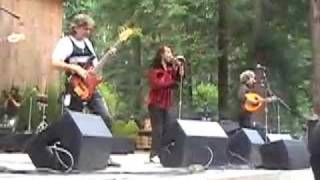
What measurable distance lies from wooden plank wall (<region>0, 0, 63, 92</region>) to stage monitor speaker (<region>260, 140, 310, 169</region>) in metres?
5.78

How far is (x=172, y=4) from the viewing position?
49.5 ft

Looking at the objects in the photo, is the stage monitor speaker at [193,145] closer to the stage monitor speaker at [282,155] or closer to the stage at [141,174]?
the stage at [141,174]

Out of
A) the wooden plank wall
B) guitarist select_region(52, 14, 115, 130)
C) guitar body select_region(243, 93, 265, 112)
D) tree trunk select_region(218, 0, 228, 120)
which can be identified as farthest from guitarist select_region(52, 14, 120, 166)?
tree trunk select_region(218, 0, 228, 120)

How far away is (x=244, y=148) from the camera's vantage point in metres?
8.95

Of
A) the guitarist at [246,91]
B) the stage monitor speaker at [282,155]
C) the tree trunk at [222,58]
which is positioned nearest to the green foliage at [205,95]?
the tree trunk at [222,58]

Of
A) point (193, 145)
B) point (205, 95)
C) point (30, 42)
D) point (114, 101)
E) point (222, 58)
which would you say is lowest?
point (193, 145)

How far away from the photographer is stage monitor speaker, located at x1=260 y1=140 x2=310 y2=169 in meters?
8.51

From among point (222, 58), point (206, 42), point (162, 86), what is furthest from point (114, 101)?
point (162, 86)

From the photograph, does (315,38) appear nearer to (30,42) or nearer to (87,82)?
(30,42)

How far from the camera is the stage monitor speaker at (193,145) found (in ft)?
24.5

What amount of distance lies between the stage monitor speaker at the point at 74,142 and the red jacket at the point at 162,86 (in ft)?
6.03

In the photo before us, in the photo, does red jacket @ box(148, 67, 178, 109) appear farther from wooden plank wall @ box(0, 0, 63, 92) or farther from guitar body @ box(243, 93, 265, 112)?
wooden plank wall @ box(0, 0, 63, 92)

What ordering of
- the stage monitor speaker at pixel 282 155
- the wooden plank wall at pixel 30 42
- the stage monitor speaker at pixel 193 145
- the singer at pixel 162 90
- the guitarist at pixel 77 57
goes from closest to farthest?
the guitarist at pixel 77 57 → the stage monitor speaker at pixel 193 145 → the singer at pixel 162 90 → the stage monitor speaker at pixel 282 155 → the wooden plank wall at pixel 30 42

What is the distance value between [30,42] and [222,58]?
377cm
